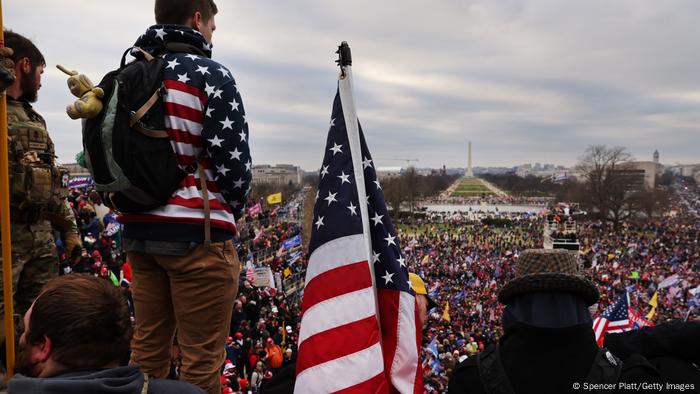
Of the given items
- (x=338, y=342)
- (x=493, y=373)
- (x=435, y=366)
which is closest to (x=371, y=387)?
(x=338, y=342)

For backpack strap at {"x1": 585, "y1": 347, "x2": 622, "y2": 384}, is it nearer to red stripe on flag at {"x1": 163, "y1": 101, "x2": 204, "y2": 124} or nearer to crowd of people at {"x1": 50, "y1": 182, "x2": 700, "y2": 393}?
crowd of people at {"x1": 50, "y1": 182, "x2": 700, "y2": 393}

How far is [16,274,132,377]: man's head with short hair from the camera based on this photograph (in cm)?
170

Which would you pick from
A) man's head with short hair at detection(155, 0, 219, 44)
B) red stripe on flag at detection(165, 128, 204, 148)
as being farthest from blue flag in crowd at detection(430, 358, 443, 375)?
man's head with short hair at detection(155, 0, 219, 44)

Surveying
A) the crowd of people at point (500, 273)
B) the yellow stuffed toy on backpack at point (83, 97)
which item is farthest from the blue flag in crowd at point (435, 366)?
the yellow stuffed toy on backpack at point (83, 97)

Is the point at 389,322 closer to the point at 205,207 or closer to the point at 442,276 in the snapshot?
the point at 205,207

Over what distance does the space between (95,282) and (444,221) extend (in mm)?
66298

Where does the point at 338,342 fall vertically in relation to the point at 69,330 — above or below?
below

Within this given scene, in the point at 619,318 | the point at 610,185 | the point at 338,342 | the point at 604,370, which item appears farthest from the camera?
the point at 610,185

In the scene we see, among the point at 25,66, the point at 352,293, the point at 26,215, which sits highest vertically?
the point at 25,66

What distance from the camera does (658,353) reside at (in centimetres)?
224

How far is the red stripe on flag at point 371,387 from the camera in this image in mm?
2189

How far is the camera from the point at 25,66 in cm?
339

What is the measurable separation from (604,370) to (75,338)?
2.02 metres

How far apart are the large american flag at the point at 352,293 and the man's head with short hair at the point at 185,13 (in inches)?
39.2
